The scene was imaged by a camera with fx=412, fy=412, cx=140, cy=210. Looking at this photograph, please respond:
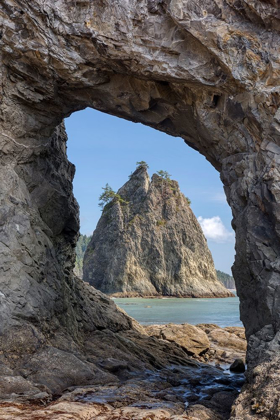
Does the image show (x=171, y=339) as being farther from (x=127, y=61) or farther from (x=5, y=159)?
(x=127, y=61)

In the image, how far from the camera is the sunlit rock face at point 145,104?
10.8 m

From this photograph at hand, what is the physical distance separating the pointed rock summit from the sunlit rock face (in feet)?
195

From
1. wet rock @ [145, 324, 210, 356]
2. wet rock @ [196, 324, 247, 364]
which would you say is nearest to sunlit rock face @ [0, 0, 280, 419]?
wet rock @ [145, 324, 210, 356]

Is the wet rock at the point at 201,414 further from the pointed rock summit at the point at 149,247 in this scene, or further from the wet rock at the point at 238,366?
the pointed rock summit at the point at 149,247

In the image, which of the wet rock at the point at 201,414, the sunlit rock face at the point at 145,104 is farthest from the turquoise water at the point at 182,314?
the wet rock at the point at 201,414

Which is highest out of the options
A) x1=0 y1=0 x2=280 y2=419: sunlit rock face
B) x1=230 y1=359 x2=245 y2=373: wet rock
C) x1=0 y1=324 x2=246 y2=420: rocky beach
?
x1=0 y1=0 x2=280 y2=419: sunlit rock face

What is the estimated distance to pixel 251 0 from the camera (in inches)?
424

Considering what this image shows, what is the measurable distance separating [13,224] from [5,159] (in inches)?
89.3

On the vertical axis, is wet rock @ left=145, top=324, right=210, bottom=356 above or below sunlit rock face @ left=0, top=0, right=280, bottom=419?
below

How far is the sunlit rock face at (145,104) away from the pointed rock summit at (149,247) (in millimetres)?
59332

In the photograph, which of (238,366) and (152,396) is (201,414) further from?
(238,366)

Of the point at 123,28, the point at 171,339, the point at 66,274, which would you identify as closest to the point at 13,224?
the point at 66,274

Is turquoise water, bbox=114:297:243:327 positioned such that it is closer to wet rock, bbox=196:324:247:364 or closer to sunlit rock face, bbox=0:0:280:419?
wet rock, bbox=196:324:247:364

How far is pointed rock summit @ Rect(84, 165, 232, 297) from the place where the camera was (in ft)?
245
